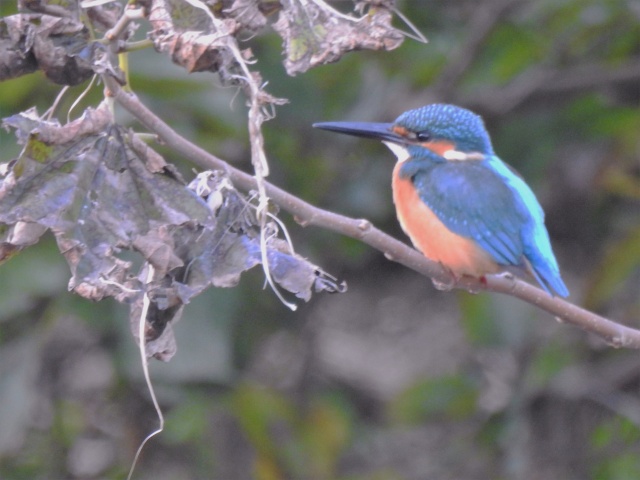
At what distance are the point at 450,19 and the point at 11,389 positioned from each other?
1851 millimetres

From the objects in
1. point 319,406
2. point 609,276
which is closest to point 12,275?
point 319,406

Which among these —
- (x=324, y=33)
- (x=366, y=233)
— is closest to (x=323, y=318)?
(x=366, y=233)

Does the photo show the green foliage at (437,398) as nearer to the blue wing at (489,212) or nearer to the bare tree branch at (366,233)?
the blue wing at (489,212)

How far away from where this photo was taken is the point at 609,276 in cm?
298

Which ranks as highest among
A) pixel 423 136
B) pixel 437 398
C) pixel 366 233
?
pixel 366 233

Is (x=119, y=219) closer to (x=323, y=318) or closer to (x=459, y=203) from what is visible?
(x=459, y=203)

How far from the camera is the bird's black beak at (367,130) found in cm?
207

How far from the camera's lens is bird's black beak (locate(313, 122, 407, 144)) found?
2074 mm

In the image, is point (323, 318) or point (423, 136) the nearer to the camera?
point (423, 136)

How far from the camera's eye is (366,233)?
1528 millimetres

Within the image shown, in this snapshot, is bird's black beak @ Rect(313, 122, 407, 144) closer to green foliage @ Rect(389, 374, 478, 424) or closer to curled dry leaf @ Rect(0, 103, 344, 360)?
curled dry leaf @ Rect(0, 103, 344, 360)

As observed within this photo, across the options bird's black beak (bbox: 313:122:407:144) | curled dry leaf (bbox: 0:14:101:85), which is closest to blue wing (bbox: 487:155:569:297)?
bird's black beak (bbox: 313:122:407:144)

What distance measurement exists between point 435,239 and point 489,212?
0.50ft

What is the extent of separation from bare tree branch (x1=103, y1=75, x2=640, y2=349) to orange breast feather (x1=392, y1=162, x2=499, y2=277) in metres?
0.04
